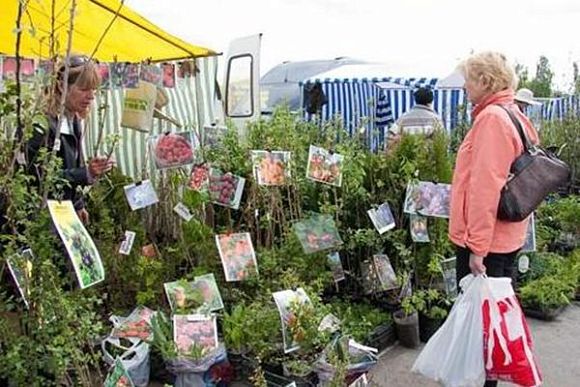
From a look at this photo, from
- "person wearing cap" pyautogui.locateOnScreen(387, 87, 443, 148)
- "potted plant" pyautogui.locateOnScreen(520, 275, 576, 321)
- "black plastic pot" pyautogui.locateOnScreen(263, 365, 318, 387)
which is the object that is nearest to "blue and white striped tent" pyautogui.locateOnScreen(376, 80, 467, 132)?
"person wearing cap" pyautogui.locateOnScreen(387, 87, 443, 148)

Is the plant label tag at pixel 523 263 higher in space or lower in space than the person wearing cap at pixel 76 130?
lower

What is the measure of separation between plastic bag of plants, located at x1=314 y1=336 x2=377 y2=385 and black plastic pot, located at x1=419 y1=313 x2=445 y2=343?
1035 millimetres

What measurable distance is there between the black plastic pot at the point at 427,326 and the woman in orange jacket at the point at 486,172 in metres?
1.01

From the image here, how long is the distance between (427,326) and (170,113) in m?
2.81

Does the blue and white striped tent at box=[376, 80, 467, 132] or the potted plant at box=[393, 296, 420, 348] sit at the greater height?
the blue and white striped tent at box=[376, 80, 467, 132]

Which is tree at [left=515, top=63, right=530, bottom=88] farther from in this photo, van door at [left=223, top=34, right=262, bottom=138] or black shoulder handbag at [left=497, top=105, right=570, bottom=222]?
van door at [left=223, top=34, right=262, bottom=138]

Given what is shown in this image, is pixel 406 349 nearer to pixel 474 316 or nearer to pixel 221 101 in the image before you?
pixel 474 316

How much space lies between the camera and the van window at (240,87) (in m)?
8.18

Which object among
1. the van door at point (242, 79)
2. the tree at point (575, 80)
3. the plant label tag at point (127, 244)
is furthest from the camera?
the van door at point (242, 79)

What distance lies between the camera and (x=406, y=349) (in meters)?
3.98

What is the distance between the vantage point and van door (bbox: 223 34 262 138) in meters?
8.10

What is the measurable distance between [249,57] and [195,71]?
3109 millimetres

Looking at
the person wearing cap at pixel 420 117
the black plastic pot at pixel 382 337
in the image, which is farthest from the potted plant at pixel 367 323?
the person wearing cap at pixel 420 117

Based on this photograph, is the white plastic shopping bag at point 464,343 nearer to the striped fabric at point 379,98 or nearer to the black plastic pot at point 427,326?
the black plastic pot at point 427,326
